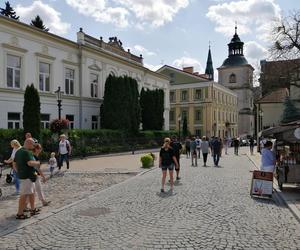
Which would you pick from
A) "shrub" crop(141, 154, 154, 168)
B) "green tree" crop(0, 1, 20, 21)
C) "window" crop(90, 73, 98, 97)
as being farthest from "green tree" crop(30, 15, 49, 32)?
A: "shrub" crop(141, 154, 154, 168)

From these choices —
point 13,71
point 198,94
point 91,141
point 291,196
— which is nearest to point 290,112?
point 91,141

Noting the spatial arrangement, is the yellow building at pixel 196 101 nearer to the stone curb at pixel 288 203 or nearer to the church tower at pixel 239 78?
the church tower at pixel 239 78

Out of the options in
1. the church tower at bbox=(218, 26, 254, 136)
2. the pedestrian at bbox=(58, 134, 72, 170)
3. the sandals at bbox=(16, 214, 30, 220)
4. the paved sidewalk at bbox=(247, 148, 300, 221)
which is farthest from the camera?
the church tower at bbox=(218, 26, 254, 136)

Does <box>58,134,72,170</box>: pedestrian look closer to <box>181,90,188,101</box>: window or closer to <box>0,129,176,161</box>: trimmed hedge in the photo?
<box>0,129,176,161</box>: trimmed hedge

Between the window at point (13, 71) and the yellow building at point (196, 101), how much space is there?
152 feet

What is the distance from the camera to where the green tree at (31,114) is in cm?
2462

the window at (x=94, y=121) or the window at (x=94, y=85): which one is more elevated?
the window at (x=94, y=85)

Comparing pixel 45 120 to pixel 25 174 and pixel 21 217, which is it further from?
pixel 21 217

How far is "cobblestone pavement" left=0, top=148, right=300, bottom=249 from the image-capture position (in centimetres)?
673

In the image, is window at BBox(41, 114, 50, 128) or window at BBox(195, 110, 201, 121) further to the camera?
window at BBox(195, 110, 201, 121)

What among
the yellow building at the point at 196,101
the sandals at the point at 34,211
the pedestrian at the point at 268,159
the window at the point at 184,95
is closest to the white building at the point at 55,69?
Result: the sandals at the point at 34,211

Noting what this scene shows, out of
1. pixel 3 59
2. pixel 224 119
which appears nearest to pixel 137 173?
pixel 3 59

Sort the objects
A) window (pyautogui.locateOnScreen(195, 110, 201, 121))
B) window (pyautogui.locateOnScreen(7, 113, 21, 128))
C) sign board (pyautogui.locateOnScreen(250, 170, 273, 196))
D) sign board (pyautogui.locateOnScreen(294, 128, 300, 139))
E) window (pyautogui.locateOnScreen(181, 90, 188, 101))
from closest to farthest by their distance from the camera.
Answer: sign board (pyautogui.locateOnScreen(250, 170, 273, 196))
sign board (pyautogui.locateOnScreen(294, 128, 300, 139))
window (pyautogui.locateOnScreen(7, 113, 21, 128))
window (pyautogui.locateOnScreen(195, 110, 201, 121))
window (pyautogui.locateOnScreen(181, 90, 188, 101))

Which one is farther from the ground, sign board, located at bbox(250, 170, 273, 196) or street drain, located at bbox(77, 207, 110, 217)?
sign board, located at bbox(250, 170, 273, 196)
